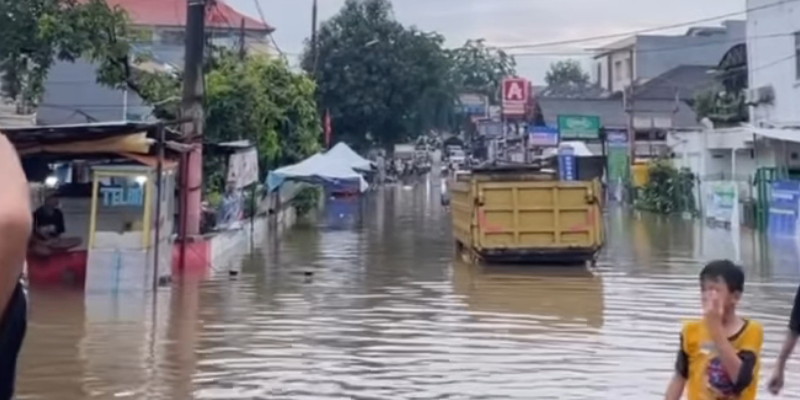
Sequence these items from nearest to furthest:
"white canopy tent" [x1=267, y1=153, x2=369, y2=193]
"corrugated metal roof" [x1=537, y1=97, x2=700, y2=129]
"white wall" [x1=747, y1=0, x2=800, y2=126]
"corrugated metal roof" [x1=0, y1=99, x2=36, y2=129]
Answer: "corrugated metal roof" [x1=0, y1=99, x2=36, y2=129] → "white canopy tent" [x1=267, y1=153, x2=369, y2=193] → "white wall" [x1=747, y1=0, x2=800, y2=126] → "corrugated metal roof" [x1=537, y1=97, x2=700, y2=129]

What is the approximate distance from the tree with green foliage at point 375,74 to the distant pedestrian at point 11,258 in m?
68.0

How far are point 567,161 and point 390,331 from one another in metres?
45.6

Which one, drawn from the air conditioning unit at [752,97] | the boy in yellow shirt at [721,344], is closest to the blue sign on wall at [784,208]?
the air conditioning unit at [752,97]

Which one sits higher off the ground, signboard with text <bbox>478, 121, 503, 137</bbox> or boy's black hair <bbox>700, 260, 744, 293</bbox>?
signboard with text <bbox>478, 121, 503, 137</bbox>

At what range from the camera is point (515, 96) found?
82.5 m

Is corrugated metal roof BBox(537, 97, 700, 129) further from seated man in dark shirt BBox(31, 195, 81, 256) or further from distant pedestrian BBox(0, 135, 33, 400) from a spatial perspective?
distant pedestrian BBox(0, 135, 33, 400)

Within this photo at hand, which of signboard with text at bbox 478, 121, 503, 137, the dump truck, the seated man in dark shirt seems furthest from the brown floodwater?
signboard with text at bbox 478, 121, 503, 137

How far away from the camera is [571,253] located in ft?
75.6

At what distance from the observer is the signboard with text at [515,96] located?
82500 mm

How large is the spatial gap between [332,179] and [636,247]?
33.4ft

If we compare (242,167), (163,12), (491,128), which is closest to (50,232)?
(242,167)

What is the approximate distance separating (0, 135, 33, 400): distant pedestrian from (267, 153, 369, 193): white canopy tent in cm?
3381

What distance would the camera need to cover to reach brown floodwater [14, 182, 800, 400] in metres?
10.8

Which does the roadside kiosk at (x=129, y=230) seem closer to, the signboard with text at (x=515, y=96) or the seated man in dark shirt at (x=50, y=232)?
the seated man in dark shirt at (x=50, y=232)
